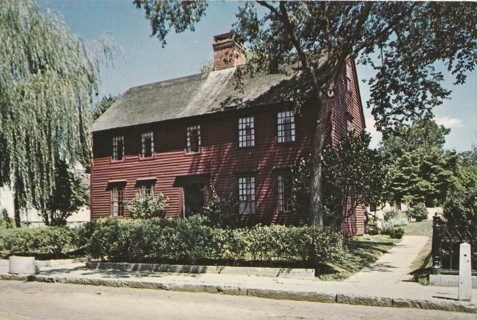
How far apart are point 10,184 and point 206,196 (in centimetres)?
940

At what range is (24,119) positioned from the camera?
14703 mm

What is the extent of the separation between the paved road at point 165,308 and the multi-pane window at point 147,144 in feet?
48.6

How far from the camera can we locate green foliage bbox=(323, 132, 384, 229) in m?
15.5

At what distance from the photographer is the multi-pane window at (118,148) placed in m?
25.7

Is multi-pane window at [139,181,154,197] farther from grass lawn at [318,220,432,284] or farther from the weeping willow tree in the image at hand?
grass lawn at [318,220,432,284]

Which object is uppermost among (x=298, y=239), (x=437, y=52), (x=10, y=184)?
(x=437, y=52)

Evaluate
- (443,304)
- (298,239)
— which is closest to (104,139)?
(298,239)

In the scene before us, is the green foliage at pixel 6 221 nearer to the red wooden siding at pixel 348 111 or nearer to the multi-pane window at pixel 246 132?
the multi-pane window at pixel 246 132

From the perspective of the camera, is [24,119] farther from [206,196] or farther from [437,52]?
[437,52]

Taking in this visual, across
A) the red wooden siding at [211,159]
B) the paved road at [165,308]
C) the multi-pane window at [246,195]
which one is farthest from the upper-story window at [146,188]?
the paved road at [165,308]

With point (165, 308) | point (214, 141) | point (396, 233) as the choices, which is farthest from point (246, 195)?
point (165, 308)

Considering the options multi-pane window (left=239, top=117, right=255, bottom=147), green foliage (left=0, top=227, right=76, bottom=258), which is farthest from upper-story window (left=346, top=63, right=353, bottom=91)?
green foliage (left=0, top=227, right=76, bottom=258)

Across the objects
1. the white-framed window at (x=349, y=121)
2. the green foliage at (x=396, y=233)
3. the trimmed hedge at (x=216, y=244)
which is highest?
the white-framed window at (x=349, y=121)

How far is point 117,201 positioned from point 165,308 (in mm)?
18187
